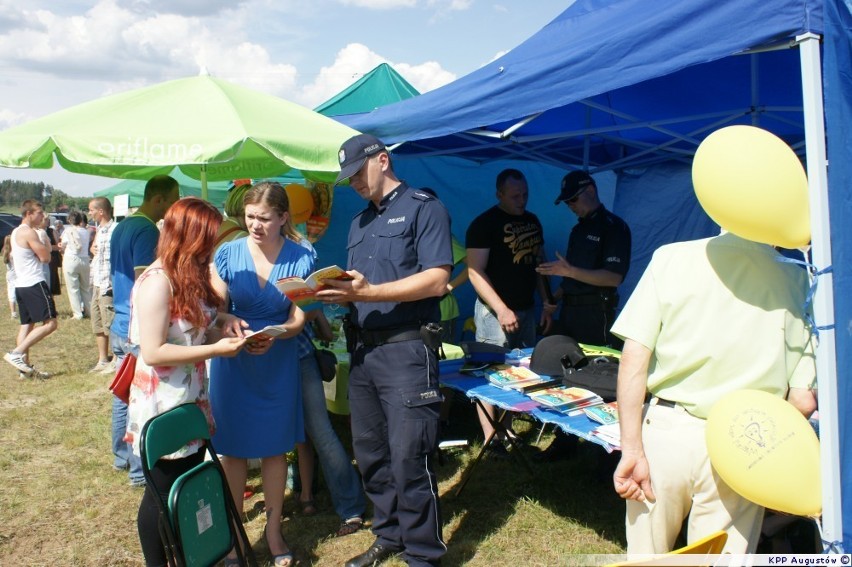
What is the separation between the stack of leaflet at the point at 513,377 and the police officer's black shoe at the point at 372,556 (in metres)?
0.92

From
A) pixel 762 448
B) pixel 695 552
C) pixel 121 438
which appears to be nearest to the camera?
pixel 695 552

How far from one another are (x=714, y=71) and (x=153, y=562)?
384cm

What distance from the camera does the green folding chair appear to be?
222 centimetres

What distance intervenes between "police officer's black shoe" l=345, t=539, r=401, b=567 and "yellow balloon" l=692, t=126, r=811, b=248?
6.36ft

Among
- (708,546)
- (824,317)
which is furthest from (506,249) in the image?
(708,546)

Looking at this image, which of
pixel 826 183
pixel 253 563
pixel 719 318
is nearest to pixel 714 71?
pixel 826 183

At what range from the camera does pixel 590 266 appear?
4.08m

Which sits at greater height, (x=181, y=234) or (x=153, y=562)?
(x=181, y=234)

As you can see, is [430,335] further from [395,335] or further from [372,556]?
[372,556]

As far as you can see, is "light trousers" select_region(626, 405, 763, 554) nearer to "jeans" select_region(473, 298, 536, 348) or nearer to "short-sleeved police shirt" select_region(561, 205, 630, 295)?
"short-sleeved police shirt" select_region(561, 205, 630, 295)

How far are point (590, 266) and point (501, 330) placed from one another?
0.70 m

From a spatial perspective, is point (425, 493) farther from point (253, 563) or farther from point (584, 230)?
point (584, 230)

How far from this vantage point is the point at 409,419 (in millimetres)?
2648

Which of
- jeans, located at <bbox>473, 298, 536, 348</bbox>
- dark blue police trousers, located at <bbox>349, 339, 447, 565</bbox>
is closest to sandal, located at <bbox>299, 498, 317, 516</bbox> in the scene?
dark blue police trousers, located at <bbox>349, 339, 447, 565</bbox>
